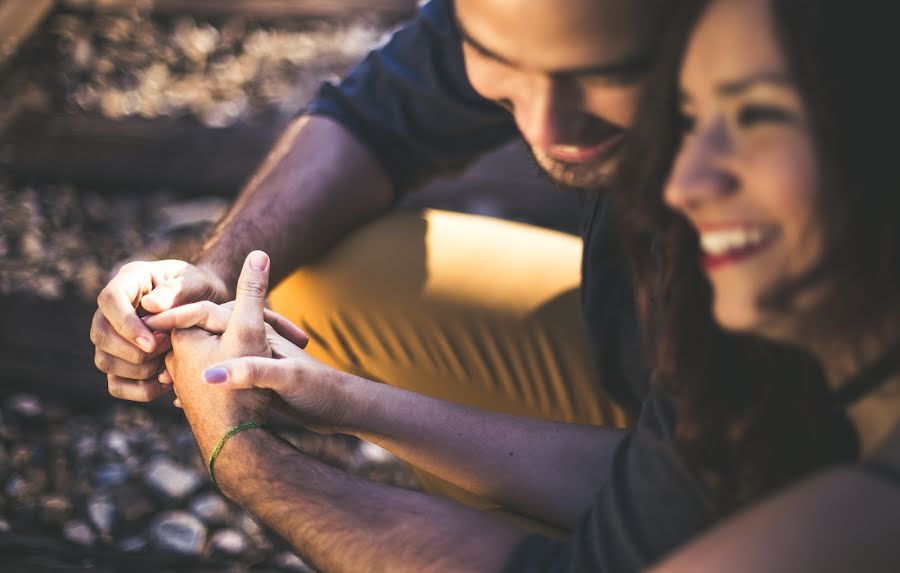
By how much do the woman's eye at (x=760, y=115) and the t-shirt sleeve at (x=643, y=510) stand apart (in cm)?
46

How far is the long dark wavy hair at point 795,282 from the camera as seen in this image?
0.86 meters

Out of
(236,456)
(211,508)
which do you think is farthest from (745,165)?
(211,508)

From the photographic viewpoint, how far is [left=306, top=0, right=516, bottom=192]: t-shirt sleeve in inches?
73.8

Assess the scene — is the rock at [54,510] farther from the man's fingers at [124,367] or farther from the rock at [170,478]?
the man's fingers at [124,367]

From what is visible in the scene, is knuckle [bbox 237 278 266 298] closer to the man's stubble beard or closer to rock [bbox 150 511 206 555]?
the man's stubble beard

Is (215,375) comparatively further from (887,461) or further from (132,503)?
(887,461)

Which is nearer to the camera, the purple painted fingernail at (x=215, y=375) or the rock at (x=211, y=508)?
the purple painted fingernail at (x=215, y=375)

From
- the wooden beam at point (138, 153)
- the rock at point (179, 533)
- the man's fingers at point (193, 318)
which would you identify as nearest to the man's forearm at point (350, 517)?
the man's fingers at point (193, 318)

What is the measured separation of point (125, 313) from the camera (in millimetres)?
1553

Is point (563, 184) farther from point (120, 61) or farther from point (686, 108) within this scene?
point (120, 61)

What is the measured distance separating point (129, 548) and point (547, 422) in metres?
1.04

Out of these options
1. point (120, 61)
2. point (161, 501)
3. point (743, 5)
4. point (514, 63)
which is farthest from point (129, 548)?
point (120, 61)

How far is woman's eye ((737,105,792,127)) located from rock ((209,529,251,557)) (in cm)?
154

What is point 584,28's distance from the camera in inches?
47.4
